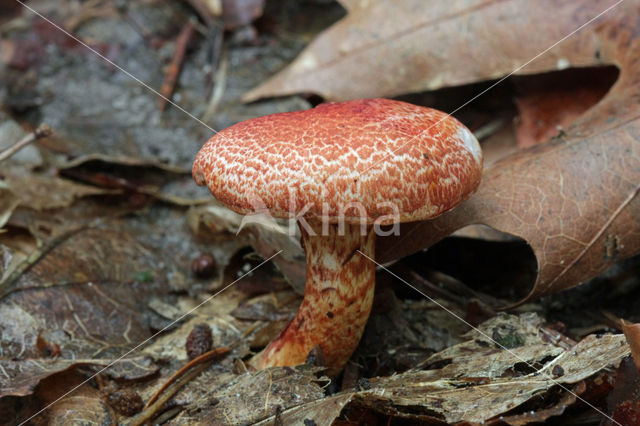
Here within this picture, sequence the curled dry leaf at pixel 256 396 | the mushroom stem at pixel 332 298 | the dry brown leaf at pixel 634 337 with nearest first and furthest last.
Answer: the dry brown leaf at pixel 634 337 → the curled dry leaf at pixel 256 396 → the mushroom stem at pixel 332 298

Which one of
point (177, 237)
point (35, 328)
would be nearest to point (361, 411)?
point (35, 328)

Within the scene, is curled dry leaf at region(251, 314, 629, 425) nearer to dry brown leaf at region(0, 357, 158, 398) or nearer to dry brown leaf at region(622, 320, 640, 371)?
dry brown leaf at region(622, 320, 640, 371)

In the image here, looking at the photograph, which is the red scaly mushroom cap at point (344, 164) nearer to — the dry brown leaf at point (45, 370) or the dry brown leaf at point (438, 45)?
the dry brown leaf at point (45, 370)

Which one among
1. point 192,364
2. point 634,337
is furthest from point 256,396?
point 634,337

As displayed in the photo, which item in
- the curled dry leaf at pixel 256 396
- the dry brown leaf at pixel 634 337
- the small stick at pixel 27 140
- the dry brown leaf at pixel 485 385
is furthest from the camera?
the small stick at pixel 27 140

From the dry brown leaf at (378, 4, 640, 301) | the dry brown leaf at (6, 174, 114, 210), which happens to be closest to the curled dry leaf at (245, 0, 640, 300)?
the dry brown leaf at (378, 4, 640, 301)

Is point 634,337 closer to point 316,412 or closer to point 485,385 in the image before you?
point 485,385

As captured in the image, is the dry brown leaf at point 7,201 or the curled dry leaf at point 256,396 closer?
the curled dry leaf at point 256,396

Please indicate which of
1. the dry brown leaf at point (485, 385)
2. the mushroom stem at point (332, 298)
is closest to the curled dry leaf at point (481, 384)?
the dry brown leaf at point (485, 385)
